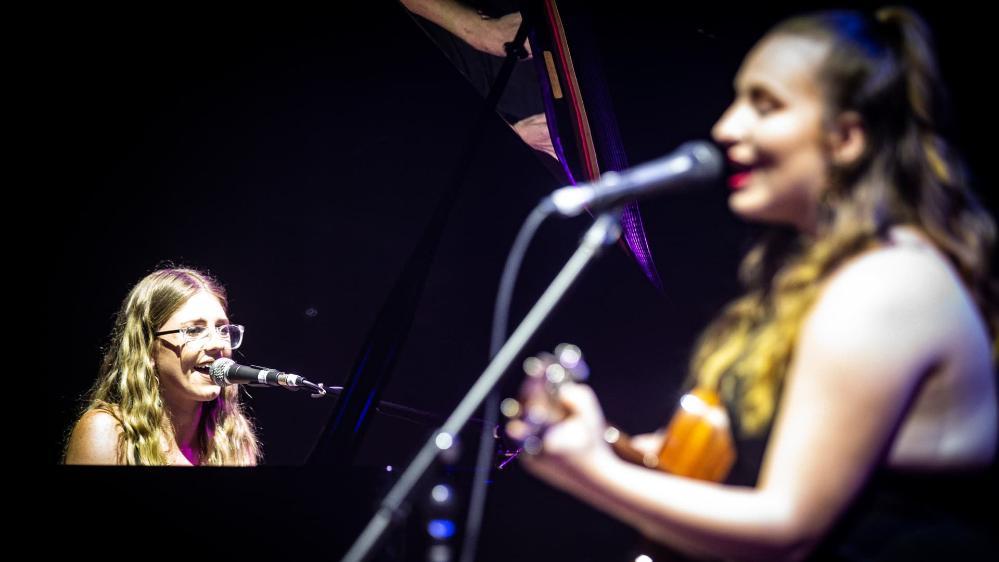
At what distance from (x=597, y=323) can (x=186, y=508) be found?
2.42m

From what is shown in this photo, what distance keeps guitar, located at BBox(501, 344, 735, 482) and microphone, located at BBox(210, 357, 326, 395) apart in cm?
137

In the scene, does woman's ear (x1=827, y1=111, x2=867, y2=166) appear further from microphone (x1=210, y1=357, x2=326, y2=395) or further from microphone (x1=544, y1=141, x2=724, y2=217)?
microphone (x1=210, y1=357, x2=326, y2=395)

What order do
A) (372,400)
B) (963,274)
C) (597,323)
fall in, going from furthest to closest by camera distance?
(597,323), (372,400), (963,274)

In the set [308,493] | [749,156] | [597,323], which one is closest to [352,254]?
[597,323]

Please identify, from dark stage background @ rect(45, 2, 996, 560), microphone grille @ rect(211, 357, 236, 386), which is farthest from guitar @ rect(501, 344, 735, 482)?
microphone grille @ rect(211, 357, 236, 386)

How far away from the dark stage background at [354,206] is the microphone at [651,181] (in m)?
1.26

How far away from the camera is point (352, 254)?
13.6ft

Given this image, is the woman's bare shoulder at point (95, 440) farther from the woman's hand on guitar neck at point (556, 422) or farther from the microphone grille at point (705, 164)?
the microphone grille at point (705, 164)

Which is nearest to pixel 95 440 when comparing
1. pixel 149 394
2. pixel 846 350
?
pixel 149 394

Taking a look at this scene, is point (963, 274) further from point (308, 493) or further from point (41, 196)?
point (41, 196)

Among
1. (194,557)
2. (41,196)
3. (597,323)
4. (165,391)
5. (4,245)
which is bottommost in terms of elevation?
(194,557)

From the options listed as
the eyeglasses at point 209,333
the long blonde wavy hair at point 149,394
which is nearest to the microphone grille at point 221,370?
the eyeglasses at point 209,333

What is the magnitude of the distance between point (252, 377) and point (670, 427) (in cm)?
167

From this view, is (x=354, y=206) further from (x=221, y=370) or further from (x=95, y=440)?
(x=95, y=440)
